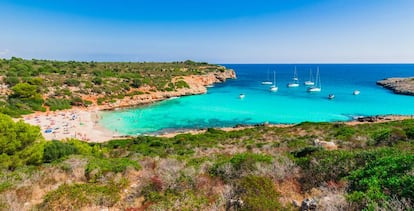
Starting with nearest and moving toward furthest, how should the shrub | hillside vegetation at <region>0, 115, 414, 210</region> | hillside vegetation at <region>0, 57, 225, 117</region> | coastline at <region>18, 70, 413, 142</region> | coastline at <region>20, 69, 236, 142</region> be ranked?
hillside vegetation at <region>0, 115, 414, 210</region> → coastline at <region>20, 69, 236, 142</region> → coastline at <region>18, 70, 413, 142</region> → hillside vegetation at <region>0, 57, 225, 117</region> → the shrub

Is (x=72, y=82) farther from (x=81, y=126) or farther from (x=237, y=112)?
(x=237, y=112)

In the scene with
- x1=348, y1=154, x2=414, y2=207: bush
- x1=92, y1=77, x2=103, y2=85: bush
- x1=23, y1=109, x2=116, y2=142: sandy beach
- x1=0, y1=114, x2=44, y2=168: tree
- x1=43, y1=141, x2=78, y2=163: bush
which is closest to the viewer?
x1=348, y1=154, x2=414, y2=207: bush

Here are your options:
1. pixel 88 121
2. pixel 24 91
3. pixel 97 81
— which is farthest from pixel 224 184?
pixel 97 81

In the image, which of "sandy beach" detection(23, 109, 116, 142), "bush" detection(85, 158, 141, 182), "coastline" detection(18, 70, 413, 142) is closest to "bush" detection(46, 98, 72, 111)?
"coastline" detection(18, 70, 413, 142)

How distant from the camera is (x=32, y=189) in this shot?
6.77 metres

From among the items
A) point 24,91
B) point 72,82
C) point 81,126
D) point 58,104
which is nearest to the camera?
point 81,126

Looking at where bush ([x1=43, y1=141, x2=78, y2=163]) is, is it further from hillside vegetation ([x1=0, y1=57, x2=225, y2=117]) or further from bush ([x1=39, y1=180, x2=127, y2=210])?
hillside vegetation ([x1=0, y1=57, x2=225, y2=117])

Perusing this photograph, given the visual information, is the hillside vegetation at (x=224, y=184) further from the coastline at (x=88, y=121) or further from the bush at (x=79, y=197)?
the coastline at (x=88, y=121)

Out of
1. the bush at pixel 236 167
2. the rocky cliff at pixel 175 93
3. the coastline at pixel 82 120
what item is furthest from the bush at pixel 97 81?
the bush at pixel 236 167

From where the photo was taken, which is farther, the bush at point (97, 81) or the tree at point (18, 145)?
the bush at point (97, 81)

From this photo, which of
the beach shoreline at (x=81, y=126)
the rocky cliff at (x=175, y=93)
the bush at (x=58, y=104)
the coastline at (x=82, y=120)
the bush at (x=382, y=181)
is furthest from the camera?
the rocky cliff at (x=175, y=93)

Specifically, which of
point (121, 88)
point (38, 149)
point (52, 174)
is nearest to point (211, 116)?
point (121, 88)

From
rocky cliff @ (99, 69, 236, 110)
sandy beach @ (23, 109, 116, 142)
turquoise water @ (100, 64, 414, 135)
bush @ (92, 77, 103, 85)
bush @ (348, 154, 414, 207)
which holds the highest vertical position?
bush @ (92, 77, 103, 85)

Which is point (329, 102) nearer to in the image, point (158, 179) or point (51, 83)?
point (158, 179)
